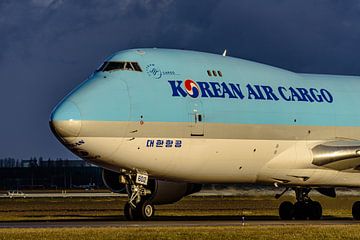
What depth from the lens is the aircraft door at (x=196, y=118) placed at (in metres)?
36.5

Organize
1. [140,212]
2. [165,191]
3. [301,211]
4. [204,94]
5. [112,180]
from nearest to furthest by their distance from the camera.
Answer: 1. [140,212]
2. [204,94]
3. [165,191]
4. [112,180]
5. [301,211]

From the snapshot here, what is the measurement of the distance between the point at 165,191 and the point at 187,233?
9623 millimetres

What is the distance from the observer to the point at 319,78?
43281mm

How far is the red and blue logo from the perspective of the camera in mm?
36750

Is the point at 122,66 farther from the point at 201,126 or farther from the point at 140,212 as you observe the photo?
the point at 140,212

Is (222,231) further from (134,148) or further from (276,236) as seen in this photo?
(134,148)

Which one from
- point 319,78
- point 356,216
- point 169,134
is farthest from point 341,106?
point 169,134

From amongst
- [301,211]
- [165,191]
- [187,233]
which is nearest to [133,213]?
[165,191]

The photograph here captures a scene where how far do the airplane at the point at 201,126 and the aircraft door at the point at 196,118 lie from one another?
4 centimetres

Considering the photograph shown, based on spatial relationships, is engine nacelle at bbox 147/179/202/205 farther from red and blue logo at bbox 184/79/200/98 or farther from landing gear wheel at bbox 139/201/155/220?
red and blue logo at bbox 184/79/200/98

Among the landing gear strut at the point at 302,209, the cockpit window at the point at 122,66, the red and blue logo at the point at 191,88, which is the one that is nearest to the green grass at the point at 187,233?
the red and blue logo at the point at 191,88

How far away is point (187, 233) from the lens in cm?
2994

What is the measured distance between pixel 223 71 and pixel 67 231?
11478 millimetres

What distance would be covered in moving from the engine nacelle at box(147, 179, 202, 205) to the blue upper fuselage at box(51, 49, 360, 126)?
4.29 metres
